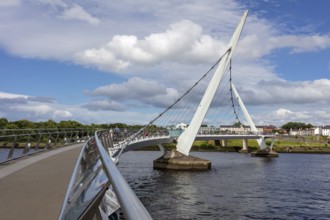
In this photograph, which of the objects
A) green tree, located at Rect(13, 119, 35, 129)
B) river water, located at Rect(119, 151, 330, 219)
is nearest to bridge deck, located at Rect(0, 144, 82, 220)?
river water, located at Rect(119, 151, 330, 219)

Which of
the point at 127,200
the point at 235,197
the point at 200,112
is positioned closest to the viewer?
the point at 127,200

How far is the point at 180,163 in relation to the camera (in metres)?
52.5

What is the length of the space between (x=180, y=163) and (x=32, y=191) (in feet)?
150

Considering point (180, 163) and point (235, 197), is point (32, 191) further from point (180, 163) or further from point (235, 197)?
point (180, 163)

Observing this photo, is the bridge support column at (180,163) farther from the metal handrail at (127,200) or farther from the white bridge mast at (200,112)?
the metal handrail at (127,200)

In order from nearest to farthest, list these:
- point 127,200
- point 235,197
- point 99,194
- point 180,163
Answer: point 127,200, point 99,194, point 235,197, point 180,163

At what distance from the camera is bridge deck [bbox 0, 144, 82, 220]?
5.49 m

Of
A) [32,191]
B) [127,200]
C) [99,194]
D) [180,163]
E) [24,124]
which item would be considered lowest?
[180,163]

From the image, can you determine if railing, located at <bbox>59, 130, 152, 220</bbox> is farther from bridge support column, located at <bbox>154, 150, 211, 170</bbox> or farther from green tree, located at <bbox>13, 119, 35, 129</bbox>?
green tree, located at <bbox>13, 119, 35, 129</bbox>

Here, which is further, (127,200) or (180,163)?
(180,163)

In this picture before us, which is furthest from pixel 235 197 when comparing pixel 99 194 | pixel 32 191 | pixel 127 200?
pixel 127 200

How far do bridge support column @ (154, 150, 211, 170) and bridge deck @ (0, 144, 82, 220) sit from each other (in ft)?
137

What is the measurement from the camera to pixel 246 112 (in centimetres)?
10106

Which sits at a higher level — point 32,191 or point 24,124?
point 24,124
